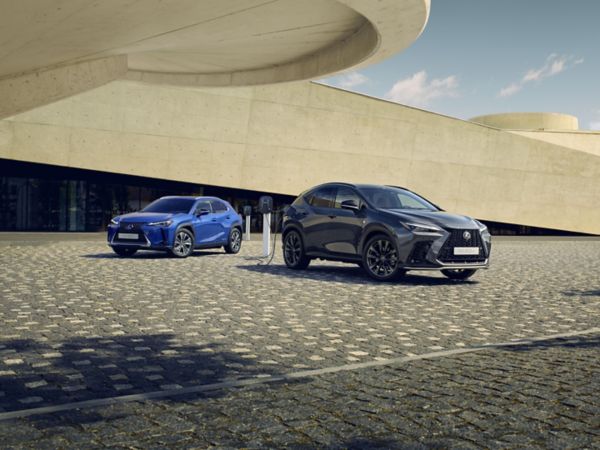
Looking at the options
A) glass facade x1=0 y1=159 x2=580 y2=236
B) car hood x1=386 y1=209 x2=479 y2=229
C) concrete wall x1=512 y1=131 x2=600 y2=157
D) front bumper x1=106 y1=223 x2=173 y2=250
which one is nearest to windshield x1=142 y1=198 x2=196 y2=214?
front bumper x1=106 y1=223 x2=173 y2=250

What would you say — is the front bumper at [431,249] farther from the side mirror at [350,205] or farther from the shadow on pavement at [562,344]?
the shadow on pavement at [562,344]

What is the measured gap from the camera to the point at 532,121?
47625 mm

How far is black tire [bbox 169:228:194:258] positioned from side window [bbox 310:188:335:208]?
147 inches

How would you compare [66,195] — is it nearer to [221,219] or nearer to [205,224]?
[221,219]

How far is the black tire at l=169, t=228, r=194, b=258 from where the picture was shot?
16000 millimetres

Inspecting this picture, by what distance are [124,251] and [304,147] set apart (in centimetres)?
1509

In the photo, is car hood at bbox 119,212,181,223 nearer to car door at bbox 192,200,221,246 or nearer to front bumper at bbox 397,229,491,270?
car door at bbox 192,200,221,246

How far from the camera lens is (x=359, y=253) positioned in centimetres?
1247

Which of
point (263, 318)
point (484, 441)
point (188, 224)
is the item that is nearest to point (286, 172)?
point (188, 224)

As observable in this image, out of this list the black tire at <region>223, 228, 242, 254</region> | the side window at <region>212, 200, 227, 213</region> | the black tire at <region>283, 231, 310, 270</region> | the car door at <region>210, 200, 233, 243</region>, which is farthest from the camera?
the black tire at <region>223, 228, 242, 254</region>

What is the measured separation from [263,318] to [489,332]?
2.47m

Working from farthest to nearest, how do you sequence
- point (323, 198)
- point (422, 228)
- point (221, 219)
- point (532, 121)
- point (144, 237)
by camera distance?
point (532, 121), point (221, 219), point (144, 237), point (323, 198), point (422, 228)

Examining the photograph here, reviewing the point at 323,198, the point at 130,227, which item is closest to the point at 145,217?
the point at 130,227

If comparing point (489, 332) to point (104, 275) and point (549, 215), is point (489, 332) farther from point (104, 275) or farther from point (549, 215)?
point (549, 215)
